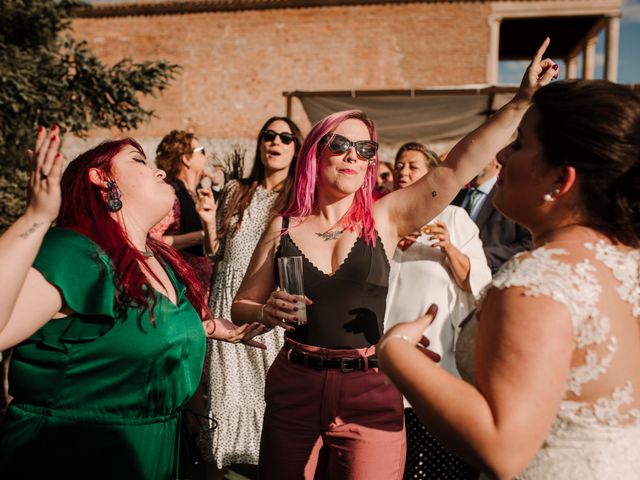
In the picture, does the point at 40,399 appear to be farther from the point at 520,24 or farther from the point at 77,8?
the point at 520,24

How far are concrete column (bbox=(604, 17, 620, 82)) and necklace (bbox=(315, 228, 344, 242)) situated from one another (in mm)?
17738

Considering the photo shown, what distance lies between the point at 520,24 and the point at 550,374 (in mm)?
22154

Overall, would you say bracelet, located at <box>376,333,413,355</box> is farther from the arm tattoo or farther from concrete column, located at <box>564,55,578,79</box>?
concrete column, located at <box>564,55,578,79</box>

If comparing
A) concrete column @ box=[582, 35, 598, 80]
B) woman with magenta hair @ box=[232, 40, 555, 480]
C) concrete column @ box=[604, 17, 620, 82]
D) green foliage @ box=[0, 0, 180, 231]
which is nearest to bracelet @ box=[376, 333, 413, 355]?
woman with magenta hair @ box=[232, 40, 555, 480]

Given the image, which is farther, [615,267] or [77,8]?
[77,8]

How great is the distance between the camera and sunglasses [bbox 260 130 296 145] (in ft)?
13.1

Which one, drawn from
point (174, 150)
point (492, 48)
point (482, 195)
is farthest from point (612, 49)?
point (174, 150)

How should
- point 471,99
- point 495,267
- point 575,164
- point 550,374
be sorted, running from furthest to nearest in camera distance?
point 471,99 < point 495,267 < point 575,164 < point 550,374

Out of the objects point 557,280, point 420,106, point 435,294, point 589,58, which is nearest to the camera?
point 557,280

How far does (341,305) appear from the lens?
2.29 m

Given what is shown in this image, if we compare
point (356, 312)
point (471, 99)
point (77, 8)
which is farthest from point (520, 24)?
point (356, 312)

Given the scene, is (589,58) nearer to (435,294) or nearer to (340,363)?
(435,294)

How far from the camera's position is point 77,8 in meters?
8.91

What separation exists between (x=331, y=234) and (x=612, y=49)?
18679 millimetres
